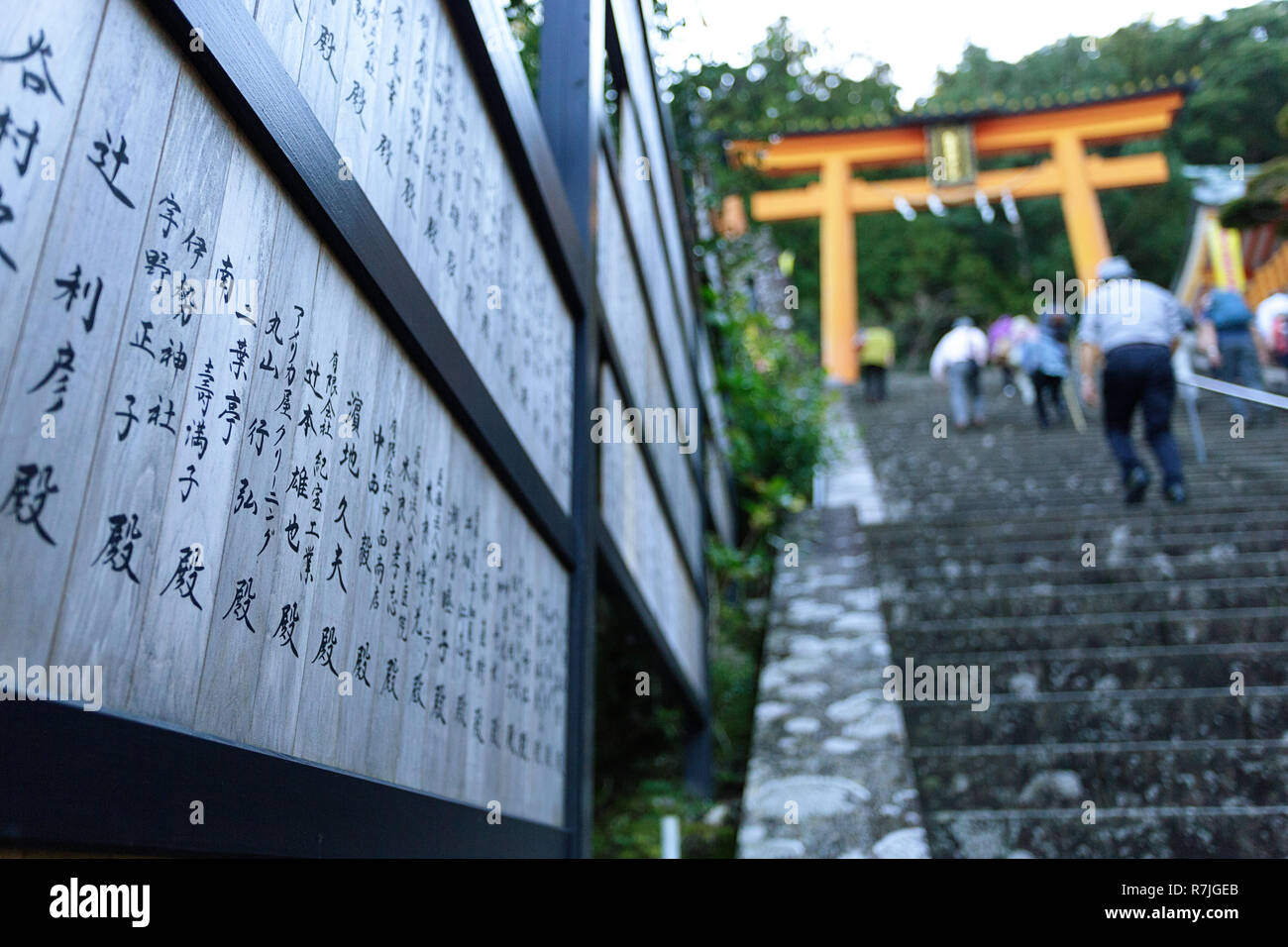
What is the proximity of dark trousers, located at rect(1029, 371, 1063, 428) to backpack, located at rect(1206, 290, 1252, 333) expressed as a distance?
1518 mm

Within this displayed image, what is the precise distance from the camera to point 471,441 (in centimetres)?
199

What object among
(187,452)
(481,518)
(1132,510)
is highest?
(1132,510)

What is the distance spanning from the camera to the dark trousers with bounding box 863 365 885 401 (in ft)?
43.0

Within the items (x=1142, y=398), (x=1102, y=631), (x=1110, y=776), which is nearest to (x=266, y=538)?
(x=1110, y=776)

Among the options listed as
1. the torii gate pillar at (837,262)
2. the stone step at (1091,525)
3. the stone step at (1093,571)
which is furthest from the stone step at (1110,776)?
the torii gate pillar at (837,262)

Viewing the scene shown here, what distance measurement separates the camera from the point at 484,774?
1.96 m

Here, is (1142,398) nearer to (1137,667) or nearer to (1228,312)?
(1137,667)

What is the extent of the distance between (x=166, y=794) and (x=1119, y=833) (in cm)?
308

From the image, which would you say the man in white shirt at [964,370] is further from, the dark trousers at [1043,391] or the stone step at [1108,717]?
the stone step at [1108,717]

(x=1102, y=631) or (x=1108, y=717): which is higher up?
(x=1102, y=631)

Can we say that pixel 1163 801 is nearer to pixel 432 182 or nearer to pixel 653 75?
pixel 432 182

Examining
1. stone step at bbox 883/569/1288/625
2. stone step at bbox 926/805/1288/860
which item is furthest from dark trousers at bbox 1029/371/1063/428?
stone step at bbox 926/805/1288/860
